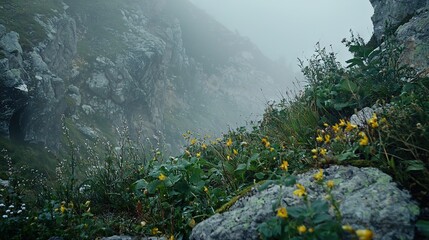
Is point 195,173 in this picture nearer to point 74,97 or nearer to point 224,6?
point 74,97

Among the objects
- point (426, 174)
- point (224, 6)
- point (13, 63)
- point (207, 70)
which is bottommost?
point (426, 174)

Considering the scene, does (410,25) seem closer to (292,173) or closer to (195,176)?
(292,173)

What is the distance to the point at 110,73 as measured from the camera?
118 feet

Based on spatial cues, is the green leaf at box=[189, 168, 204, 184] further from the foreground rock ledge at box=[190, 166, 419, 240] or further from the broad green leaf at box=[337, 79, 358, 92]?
the broad green leaf at box=[337, 79, 358, 92]

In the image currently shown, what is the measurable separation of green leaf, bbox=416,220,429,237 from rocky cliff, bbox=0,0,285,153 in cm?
450

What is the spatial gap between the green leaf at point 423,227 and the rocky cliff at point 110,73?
4.50 metres

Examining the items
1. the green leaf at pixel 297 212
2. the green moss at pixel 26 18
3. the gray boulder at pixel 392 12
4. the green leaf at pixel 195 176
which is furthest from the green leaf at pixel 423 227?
the green moss at pixel 26 18

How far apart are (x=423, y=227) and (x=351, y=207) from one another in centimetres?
39

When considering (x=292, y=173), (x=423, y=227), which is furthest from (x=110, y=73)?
(x=423, y=227)

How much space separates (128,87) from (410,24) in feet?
116

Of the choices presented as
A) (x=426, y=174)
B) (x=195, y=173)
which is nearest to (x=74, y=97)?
(x=195, y=173)

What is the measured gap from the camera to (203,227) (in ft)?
8.09

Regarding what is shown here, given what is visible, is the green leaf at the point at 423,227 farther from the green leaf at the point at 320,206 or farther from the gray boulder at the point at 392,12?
the gray boulder at the point at 392,12

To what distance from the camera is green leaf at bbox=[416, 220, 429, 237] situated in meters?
1.57
